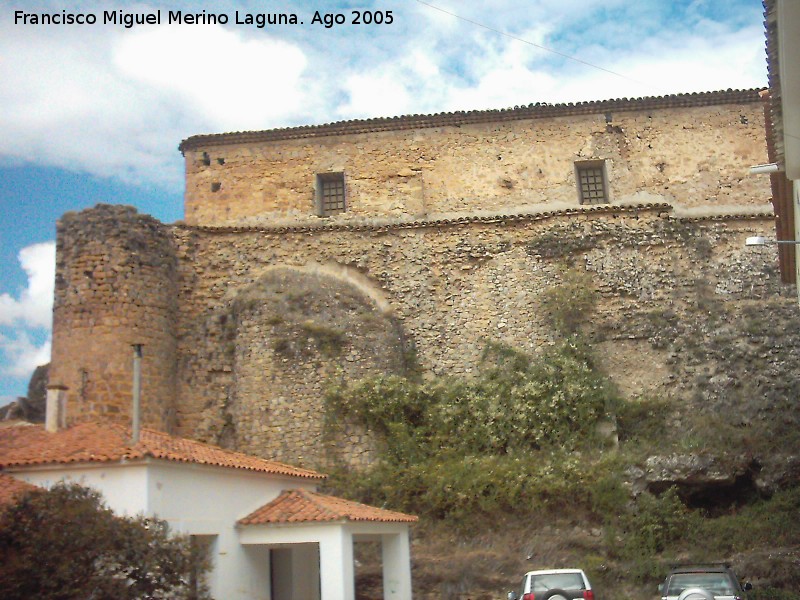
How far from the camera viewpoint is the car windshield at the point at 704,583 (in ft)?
51.4

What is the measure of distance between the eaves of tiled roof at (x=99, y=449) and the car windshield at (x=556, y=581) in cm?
544

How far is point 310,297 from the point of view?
26.7 m

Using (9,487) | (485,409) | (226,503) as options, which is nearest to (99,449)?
(9,487)

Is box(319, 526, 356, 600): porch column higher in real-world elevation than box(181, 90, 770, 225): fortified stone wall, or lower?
lower

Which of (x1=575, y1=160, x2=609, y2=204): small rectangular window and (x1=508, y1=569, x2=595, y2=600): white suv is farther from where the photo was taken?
(x1=575, y1=160, x2=609, y2=204): small rectangular window

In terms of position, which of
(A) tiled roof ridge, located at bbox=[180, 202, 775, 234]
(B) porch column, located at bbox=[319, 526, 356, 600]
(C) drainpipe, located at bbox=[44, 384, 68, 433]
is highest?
(A) tiled roof ridge, located at bbox=[180, 202, 775, 234]

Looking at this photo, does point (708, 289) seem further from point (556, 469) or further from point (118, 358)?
point (118, 358)

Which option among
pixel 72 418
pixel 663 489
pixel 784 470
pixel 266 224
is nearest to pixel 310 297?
pixel 266 224

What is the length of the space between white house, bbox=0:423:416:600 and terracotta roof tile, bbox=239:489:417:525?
0.02m

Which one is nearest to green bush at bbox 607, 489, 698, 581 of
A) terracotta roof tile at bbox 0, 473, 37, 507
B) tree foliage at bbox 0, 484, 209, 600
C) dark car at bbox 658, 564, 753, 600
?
dark car at bbox 658, 564, 753, 600

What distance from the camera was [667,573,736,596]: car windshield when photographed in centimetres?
1566

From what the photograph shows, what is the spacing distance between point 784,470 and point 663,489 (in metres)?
2.85

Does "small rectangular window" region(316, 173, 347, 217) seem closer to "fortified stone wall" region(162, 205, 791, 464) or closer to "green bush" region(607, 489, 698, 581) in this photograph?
"fortified stone wall" region(162, 205, 791, 464)

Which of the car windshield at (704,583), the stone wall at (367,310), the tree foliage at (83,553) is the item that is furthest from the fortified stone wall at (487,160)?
the tree foliage at (83,553)
